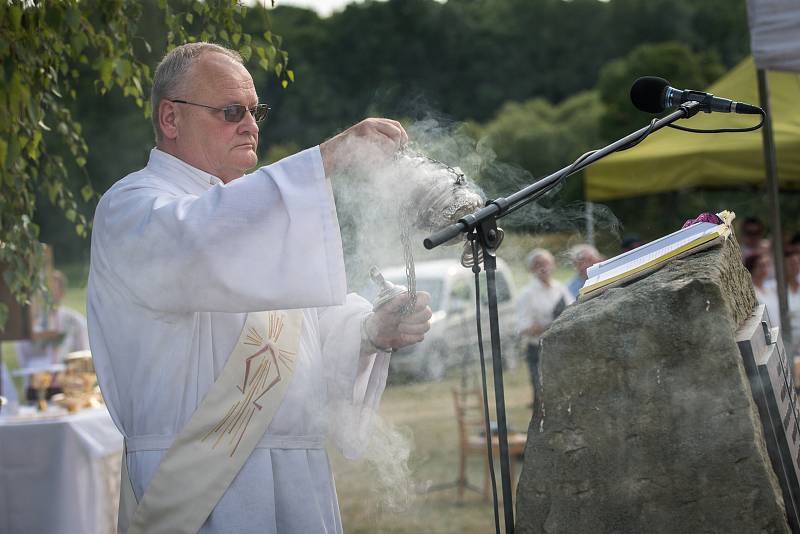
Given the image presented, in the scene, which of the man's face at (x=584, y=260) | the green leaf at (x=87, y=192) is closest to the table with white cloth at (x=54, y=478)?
the green leaf at (x=87, y=192)

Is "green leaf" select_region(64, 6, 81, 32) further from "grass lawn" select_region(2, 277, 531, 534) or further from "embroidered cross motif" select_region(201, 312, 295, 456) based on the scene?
"embroidered cross motif" select_region(201, 312, 295, 456)

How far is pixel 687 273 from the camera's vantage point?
2.02m

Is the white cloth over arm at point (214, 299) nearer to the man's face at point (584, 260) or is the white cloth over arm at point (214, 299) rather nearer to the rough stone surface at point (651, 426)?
the rough stone surface at point (651, 426)

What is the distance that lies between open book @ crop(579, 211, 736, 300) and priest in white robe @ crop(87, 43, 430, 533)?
1.54 feet

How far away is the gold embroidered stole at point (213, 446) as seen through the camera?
7.12ft

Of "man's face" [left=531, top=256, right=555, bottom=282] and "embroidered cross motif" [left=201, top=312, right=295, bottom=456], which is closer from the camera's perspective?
"embroidered cross motif" [left=201, top=312, right=295, bottom=456]

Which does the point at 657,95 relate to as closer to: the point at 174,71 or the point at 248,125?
the point at 248,125

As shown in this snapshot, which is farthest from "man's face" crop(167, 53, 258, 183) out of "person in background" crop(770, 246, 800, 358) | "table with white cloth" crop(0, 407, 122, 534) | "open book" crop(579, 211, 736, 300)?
"person in background" crop(770, 246, 800, 358)

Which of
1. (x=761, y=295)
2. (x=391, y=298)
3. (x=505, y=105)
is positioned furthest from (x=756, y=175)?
(x=505, y=105)

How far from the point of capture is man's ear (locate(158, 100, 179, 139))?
235 centimetres

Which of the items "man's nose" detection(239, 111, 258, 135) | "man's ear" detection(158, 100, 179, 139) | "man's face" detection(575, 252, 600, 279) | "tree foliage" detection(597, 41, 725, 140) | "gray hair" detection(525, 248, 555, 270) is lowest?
"man's nose" detection(239, 111, 258, 135)

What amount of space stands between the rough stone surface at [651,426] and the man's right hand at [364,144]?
56 centimetres

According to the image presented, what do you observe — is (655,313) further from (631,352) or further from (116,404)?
(116,404)

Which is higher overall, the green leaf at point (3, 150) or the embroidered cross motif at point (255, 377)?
the green leaf at point (3, 150)
